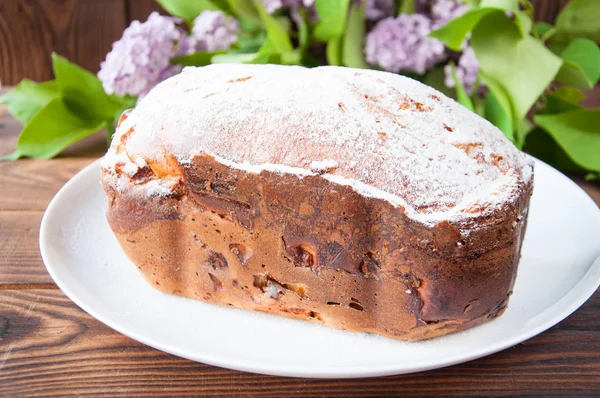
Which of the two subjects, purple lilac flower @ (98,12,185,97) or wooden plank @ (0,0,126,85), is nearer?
purple lilac flower @ (98,12,185,97)

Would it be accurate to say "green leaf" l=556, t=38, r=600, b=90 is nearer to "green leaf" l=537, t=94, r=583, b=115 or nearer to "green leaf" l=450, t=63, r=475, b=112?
"green leaf" l=537, t=94, r=583, b=115

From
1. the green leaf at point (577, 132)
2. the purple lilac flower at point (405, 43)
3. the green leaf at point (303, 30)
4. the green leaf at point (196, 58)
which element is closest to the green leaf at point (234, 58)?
the green leaf at point (196, 58)

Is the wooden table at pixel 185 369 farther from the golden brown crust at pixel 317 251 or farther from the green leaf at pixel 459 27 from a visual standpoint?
the green leaf at pixel 459 27

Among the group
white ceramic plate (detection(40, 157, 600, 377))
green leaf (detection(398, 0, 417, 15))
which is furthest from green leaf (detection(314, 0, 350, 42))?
white ceramic plate (detection(40, 157, 600, 377))

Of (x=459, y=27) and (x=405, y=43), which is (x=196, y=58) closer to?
(x=405, y=43)

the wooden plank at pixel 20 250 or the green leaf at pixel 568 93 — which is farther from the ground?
the green leaf at pixel 568 93

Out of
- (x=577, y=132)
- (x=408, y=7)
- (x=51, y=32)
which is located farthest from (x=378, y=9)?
(x=51, y=32)

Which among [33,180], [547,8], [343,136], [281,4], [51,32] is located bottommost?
[51,32]
